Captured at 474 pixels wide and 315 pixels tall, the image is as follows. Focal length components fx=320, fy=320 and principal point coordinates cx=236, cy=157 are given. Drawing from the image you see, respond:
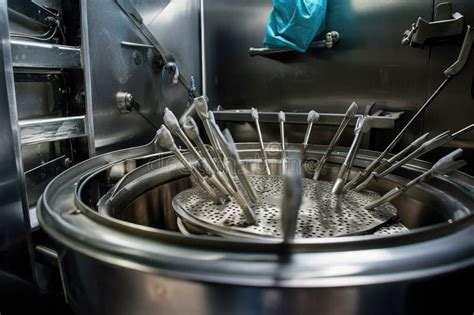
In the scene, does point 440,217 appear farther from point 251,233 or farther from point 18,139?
point 18,139

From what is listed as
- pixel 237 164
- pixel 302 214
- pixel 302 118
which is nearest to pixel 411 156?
pixel 302 214

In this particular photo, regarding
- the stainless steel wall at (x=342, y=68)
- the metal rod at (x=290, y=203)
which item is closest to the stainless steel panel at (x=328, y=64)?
the stainless steel wall at (x=342, y=68)

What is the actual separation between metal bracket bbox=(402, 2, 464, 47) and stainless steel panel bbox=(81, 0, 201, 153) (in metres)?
0.86

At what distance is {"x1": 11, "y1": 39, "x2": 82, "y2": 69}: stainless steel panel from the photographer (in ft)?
2.49

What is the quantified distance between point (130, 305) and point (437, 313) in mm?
394

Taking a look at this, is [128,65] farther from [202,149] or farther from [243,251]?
[243,251]

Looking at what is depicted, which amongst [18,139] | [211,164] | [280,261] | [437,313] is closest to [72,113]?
[18,139]

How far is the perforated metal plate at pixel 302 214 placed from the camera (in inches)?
22.6

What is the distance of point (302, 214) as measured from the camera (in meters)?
0.66

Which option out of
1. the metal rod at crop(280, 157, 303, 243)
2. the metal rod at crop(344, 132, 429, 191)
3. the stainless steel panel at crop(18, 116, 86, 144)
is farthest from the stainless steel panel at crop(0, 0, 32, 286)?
the metal rod at crop(344, 132, 429, 191)

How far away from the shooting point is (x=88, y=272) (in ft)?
1.46

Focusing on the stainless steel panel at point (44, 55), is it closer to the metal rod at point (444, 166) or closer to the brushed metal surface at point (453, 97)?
the metal rod at point (444, 166)

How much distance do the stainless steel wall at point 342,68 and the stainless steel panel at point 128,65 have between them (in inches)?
7.0

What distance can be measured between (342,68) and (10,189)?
1.11 m
